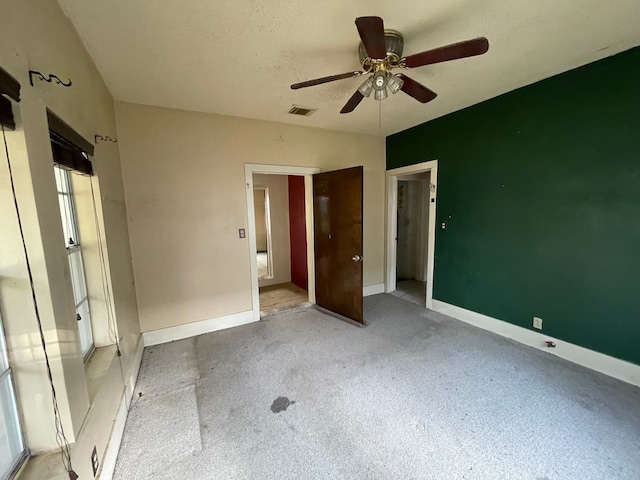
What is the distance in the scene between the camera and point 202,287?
2920mm

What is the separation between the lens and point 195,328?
2912mm

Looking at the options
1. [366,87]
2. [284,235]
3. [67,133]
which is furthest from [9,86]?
[284,235]

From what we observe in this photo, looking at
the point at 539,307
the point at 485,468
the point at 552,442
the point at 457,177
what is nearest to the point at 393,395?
the point at 485,468

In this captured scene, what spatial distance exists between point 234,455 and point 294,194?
3787 millimetres

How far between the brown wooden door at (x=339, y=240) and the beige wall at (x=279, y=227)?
1.46 m

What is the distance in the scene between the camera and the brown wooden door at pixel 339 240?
3.01 meters

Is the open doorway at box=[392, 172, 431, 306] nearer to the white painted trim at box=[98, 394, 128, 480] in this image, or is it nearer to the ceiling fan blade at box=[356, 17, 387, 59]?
the ceiling fan blade at box=[356, 17, 387, 59]

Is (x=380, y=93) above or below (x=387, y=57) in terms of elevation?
below

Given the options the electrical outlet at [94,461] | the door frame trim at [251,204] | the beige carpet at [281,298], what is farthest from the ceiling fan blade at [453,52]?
the beige carpet at [281,298]

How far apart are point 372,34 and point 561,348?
A: 3.01m

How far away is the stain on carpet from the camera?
5.83ft

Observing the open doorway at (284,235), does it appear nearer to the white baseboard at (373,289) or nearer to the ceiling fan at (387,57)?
the white baseboard at (373,289)

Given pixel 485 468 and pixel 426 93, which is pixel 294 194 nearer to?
pixel 426 93

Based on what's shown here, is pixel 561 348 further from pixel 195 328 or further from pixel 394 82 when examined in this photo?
pixel 195 328
